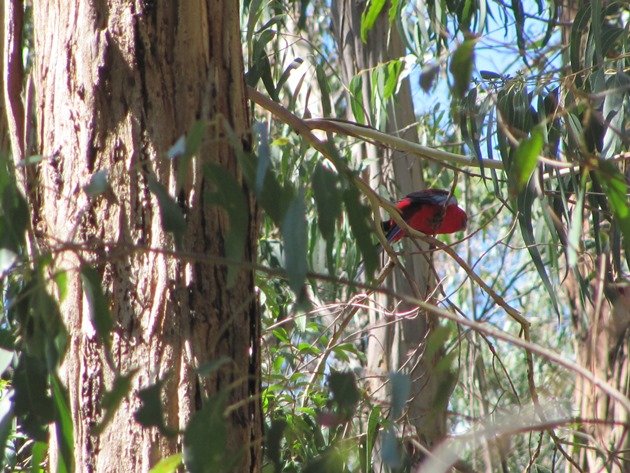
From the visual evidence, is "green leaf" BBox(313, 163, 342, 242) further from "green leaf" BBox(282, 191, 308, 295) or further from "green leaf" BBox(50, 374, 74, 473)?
"green leaf" BBox(50, 374, 74, 473)

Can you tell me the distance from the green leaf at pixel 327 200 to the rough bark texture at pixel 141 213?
24 centimetres

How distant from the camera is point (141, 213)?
131 cm

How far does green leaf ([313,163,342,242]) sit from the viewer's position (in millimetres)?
1050

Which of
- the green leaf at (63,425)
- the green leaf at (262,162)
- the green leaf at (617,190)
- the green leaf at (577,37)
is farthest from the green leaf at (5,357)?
the green leaf at (577,37)

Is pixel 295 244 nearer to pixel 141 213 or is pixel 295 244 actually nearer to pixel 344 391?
pixel 344 391

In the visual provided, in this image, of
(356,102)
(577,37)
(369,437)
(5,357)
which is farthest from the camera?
(356,102)

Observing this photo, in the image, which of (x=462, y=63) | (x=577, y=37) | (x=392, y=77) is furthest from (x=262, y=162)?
(x=392, y=77)

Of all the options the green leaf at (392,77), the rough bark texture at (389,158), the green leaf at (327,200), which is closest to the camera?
the green leaf at (327,200)

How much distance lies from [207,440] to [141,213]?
0.42 meters

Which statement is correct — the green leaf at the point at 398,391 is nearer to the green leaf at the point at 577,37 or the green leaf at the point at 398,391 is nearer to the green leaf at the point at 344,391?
the green leaf at the point at 344,391

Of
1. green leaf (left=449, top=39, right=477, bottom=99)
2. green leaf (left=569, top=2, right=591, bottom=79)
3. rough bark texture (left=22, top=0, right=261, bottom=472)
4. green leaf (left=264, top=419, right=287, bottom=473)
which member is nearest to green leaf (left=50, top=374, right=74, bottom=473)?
rough bark texture (left=22, top=0, right=261, bottom=472)

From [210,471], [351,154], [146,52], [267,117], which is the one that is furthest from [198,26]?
[267,117]

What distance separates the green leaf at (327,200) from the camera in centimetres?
105

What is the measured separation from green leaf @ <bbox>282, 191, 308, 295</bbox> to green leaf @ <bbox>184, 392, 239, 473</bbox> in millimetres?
166
